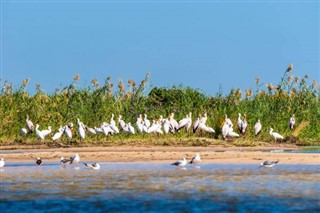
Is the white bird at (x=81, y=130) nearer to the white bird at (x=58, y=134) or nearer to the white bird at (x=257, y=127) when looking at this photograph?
the white bird at (x=58, y=134)

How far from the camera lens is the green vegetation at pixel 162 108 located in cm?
3083

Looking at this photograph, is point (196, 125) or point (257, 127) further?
point (257, 127)

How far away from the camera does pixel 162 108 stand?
116ft

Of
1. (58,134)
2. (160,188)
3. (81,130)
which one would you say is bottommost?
(160,188)

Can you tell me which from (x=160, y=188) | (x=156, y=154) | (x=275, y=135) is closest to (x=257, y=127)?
(x=275, y=135)

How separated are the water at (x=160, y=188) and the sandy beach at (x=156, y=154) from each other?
199 centimetres

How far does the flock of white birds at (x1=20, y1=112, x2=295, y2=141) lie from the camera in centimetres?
2914

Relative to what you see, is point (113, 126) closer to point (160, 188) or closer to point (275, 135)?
point (275, 135)

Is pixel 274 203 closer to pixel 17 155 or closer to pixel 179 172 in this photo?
pixel 179 172

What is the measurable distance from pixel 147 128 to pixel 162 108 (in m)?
4.78

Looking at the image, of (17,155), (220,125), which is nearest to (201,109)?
(220,125)

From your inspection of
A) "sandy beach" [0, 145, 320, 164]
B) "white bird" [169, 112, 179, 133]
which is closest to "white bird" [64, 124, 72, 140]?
"sandy beach" [0, 145, 320, 164]

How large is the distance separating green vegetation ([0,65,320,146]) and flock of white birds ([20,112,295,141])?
0.24 metres

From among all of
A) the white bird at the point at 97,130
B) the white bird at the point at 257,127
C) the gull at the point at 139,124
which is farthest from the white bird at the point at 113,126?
the white bird at the point at 257,127
